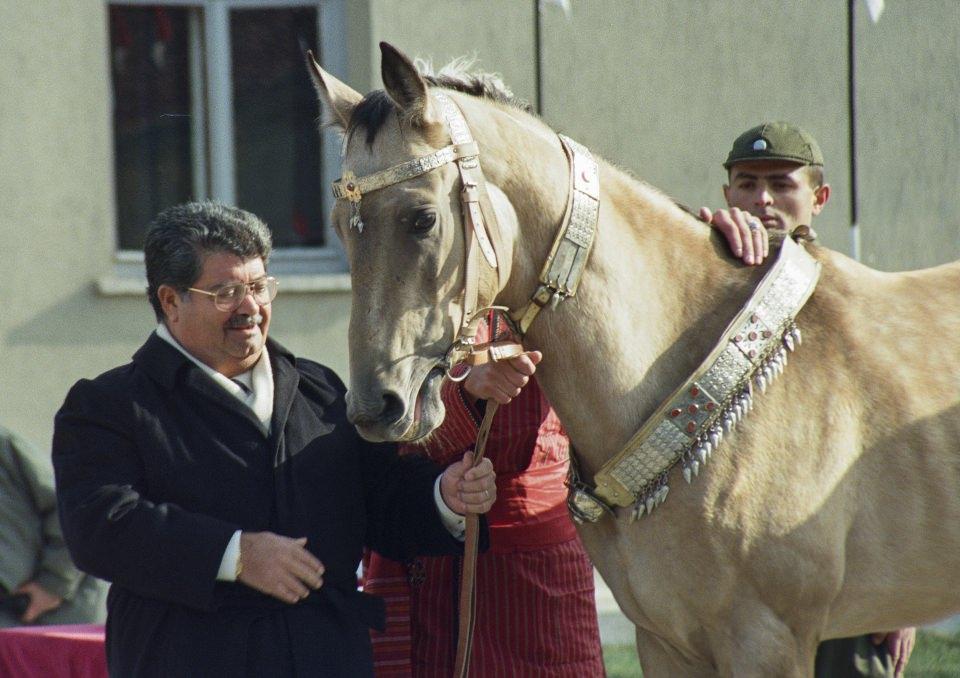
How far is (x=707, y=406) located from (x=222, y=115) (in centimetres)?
420

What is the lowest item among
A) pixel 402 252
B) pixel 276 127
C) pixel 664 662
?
pixel 664 662

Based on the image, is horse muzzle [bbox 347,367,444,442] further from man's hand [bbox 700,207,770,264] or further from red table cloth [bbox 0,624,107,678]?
red table cloth [bbox 0,624,107,678]

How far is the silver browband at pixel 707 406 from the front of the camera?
2.44 m

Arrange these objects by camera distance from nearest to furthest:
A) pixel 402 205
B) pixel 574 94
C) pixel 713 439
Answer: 1. pixel 402 205
2. pixel 713 439
3. pixel 574 94

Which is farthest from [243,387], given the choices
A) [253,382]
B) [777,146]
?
[777,146]

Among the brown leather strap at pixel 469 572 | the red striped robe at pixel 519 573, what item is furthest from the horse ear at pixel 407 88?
the red striped robe at pixel 519 573

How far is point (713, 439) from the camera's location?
2438 millimetres

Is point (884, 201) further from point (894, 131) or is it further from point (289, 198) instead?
point (289, 198)

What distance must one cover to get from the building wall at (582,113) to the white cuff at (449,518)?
3.27 metres

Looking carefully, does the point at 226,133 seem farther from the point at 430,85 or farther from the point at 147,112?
the point at 430,85

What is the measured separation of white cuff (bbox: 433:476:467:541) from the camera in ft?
8.99

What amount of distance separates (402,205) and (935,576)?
1.31m

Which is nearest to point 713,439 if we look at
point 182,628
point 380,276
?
point 380,276

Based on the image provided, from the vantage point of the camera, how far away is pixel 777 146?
3473 mm
